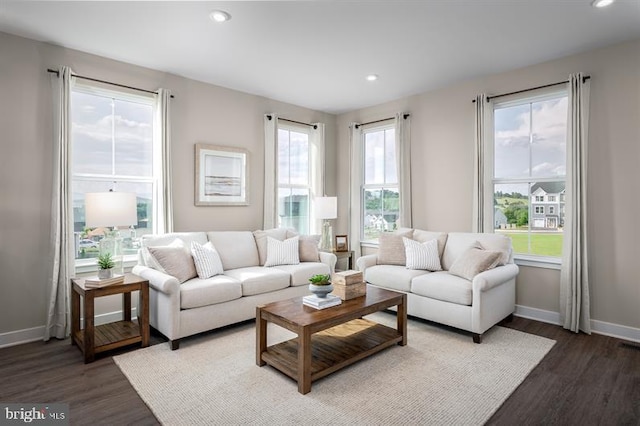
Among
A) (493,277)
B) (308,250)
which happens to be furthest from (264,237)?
(493,277)

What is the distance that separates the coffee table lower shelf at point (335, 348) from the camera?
8.54ft

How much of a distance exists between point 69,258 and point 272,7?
2996 mm

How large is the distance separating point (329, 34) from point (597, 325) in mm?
3897

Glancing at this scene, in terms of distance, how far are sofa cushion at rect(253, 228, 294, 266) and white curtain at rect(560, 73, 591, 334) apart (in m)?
3.25

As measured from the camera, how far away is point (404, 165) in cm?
515

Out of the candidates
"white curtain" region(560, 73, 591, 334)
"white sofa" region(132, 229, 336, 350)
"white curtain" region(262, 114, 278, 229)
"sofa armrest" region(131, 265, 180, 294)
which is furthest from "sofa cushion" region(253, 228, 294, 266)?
"white curtain" region(560, 73, 591, 334)

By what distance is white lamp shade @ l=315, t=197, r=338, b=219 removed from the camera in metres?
5.28

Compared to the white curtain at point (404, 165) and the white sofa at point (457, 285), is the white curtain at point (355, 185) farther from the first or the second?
the white sofa at point (457, 285)

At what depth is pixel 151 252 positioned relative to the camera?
3404 mm

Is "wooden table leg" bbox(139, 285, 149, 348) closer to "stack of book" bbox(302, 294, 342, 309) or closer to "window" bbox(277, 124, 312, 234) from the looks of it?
"stack of book" bbox(302, 294, 342, 309)

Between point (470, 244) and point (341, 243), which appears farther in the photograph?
point (341, 243)

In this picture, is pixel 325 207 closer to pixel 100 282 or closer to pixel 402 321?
pixel 402 321

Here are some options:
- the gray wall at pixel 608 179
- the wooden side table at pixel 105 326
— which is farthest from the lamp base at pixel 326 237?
the wooden side table at pixel 105 326

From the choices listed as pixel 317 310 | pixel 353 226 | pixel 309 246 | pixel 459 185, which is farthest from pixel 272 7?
pixel 353 226
